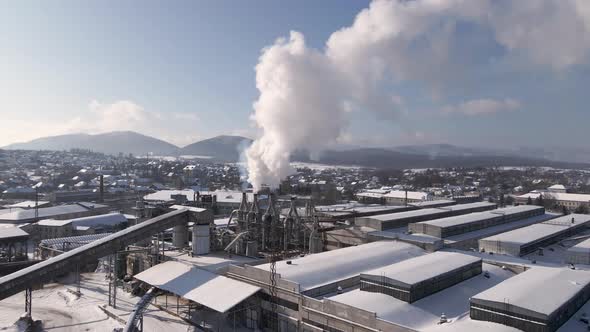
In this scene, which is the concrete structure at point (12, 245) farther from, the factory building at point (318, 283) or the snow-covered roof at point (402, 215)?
the snow-covered roof at point (402, 215)

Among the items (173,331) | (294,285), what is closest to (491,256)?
(294,285)

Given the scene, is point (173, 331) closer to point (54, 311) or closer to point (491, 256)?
point (54, 311)

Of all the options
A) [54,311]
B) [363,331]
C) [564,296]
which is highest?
[564,296]

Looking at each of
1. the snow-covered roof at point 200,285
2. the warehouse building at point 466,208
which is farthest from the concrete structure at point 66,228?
the warehouse building at point 466,208

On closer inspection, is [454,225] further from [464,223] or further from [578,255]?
[578,255]

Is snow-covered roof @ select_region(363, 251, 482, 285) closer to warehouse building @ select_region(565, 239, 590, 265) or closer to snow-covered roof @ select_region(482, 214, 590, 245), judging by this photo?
snow-covered roof @ select_region(482, 214, 590, 245)

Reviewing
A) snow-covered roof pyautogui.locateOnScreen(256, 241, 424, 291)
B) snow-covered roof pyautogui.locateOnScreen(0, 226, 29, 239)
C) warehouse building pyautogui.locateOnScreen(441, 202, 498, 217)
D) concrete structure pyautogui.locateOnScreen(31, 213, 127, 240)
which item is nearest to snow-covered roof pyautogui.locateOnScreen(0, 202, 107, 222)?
concrete structure pyautogui.locateOnScreen(31, 213, 127, 240)
